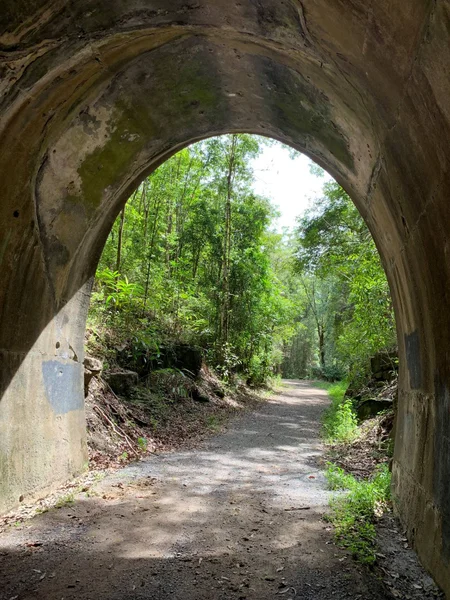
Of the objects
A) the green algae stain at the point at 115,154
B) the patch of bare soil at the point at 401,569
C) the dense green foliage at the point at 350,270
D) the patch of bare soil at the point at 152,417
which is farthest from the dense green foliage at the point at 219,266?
the patch of bare soil at the point at 401,569

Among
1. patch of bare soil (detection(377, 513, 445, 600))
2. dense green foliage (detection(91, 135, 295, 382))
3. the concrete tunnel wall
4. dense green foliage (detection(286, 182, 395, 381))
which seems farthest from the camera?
dense green foliage (detection(91, 135, 295, 382))

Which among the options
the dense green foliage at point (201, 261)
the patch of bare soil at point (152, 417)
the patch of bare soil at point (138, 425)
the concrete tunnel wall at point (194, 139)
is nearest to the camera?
the concrete tunnel wall at point (194, 139)

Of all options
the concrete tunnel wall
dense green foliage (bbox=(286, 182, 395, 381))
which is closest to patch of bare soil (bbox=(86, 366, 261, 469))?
the concrete tunnel wall

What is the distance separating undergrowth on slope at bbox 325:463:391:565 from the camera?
3.91 meters

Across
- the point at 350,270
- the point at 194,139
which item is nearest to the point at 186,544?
the point at 194,139

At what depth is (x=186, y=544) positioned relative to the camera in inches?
155

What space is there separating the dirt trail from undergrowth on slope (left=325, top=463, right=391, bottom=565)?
140mm

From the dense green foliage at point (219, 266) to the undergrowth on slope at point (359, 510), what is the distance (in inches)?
195

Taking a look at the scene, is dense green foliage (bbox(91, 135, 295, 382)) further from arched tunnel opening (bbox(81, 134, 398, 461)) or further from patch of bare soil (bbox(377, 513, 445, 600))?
patch of bare soil (bbox(377, 513, 445, 600))

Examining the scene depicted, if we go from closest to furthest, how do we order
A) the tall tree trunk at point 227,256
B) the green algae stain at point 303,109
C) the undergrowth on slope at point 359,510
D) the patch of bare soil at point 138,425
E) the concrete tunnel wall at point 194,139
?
the concrete tunnel wall at point 194,139, the undergrowth on slope at point 359,510, the green algae stain at point 303,109, the patch of bare soil at point 138,425, the tall tree trunk at point 227,256

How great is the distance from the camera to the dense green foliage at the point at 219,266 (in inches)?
436

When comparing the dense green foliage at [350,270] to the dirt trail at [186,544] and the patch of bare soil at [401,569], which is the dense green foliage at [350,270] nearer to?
the dirt trail at [186,544]

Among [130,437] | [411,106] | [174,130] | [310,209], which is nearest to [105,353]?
[130,437]

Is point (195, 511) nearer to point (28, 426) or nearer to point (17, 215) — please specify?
point (28, 426)
